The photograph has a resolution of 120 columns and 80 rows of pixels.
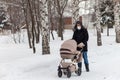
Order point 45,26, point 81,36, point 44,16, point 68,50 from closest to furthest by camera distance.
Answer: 1. point 68,50
2. point 81,36
3. point 44,16
4. point 45,26

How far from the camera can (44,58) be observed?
16.5 metres

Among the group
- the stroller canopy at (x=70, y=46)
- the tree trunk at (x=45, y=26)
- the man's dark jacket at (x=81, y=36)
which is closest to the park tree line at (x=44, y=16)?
the tree trunk at (x=45, y=26)

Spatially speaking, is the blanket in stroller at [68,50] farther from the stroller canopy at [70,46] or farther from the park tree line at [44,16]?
the park tree line at [44,16]

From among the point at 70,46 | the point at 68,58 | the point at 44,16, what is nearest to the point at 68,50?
the point at 70,46

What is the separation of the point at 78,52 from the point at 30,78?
6.29 ft

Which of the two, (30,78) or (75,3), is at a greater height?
(75,3)

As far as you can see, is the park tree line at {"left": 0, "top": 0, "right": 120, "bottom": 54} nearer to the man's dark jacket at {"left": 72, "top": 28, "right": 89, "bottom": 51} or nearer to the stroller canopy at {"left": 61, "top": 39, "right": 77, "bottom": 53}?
the man's dark jacket at {"left": 72, "top": 28, "right": 89, "bottom": 51}

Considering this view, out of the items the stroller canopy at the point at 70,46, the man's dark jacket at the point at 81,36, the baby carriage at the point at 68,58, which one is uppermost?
the man's dark jacket at the point at 81,36

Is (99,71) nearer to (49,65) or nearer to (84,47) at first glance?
(84,47)

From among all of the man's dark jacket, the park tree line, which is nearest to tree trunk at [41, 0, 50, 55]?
the park tree line

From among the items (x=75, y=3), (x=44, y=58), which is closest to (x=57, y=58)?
(x=44, y=58)

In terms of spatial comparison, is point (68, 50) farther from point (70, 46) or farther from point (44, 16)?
point (44, 16)

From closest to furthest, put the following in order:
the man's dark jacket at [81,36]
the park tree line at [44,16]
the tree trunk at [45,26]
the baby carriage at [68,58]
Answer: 1. the baby carriage at [68,58]
2. the man's dark jacket at [81,36]
3. the tree trunk at [45,26]
4. the park tree line at [44,16]

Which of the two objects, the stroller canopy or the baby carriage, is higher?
the stroller canopy
